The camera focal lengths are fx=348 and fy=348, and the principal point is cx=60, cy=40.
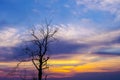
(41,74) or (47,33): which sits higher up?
(47,33)

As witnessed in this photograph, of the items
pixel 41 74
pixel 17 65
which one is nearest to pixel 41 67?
pixel 41 74

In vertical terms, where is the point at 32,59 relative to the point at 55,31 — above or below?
below

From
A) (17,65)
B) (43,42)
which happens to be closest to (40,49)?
(43,42)

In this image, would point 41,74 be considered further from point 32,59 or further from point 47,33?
point 47,33

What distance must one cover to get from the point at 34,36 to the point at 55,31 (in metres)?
2.15

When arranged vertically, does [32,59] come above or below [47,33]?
below

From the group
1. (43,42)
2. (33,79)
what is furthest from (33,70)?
(43,42)

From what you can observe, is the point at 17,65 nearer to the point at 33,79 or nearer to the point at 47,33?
the point at 33,79

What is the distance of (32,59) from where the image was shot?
34.6 meters

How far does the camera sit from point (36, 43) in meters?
34.4

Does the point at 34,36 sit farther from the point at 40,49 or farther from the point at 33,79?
the point at 33,79

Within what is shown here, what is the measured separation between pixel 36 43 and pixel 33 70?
3.03 metres

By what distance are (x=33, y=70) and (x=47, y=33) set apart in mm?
4119

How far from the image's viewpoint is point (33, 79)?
1394 inches
